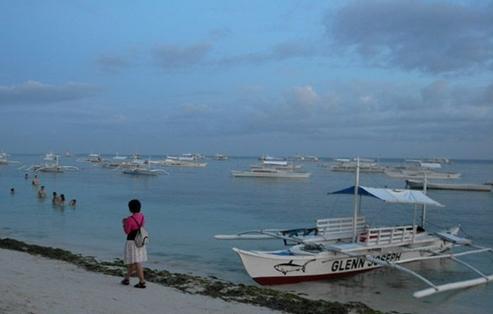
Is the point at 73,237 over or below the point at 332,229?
below

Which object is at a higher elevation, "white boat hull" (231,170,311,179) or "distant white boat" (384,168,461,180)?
"distant white boat" (384,168,461,180)

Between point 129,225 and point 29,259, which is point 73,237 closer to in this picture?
point 29,259

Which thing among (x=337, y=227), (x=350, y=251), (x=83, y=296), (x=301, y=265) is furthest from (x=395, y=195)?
(x=83, y=296)

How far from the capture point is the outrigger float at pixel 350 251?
49.5 feet

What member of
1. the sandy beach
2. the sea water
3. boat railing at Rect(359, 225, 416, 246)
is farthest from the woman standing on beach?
boat railing at Rect(359, 225, 416, 246)

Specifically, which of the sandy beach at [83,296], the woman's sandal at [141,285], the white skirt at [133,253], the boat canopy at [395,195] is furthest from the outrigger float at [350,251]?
the white skirt at [133,253]

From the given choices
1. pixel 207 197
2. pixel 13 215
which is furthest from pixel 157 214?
pixel 207 197

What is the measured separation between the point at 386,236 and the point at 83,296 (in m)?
10.8

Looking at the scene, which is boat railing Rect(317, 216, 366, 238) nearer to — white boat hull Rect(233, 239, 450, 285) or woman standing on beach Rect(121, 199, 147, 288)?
white boat hull Rect(233, 239, 450, 285)

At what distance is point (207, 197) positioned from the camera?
163 feet

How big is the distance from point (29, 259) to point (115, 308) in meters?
6.74

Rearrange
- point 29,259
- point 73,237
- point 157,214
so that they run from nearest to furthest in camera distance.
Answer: point 29,259 → point 73,237 → point 157,214

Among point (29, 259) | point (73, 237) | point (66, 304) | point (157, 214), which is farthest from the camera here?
point (157, 214)

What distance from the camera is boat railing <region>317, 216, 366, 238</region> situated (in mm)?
17453
